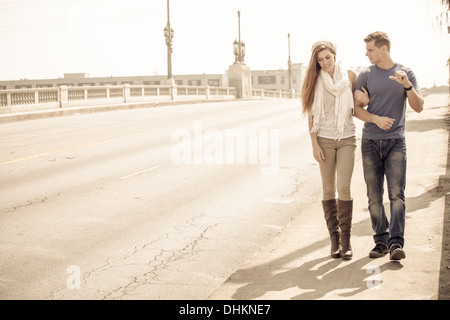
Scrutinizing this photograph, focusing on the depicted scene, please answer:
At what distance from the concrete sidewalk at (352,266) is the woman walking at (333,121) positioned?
41 centimetres

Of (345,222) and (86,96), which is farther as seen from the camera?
(86,96)

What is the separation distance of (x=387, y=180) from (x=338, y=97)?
963 millimetres

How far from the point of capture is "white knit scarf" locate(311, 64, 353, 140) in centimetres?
569

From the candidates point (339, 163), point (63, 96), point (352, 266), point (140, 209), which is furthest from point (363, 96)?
point (63, 96)

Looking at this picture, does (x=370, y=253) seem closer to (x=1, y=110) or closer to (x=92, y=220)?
(x=92, y=220)

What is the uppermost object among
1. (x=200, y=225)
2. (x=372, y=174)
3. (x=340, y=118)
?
(x=340, y=118)

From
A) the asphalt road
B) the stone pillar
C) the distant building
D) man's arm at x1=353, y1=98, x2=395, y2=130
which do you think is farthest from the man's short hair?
the distant building

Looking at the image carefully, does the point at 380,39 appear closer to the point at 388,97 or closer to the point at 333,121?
the point at 388,97

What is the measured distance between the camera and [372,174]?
5785 millimetres

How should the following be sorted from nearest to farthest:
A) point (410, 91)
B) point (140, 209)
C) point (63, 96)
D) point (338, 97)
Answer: point (410, 91) < point (338, 97) < point (140, 209) < point (63, 96)

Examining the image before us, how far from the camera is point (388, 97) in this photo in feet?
18.5

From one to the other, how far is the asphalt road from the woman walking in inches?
53.2

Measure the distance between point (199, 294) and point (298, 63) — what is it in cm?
14647
